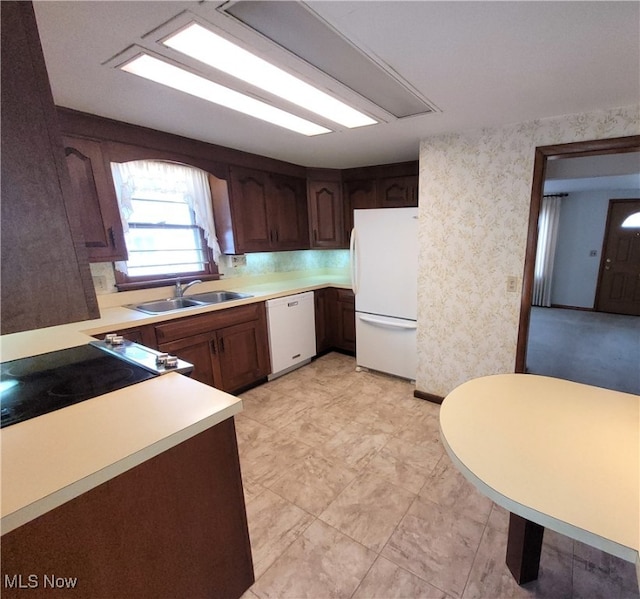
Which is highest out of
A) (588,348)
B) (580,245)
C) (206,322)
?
(580,245)

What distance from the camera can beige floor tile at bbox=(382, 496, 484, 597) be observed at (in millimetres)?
1332

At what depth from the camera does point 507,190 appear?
7.07ft

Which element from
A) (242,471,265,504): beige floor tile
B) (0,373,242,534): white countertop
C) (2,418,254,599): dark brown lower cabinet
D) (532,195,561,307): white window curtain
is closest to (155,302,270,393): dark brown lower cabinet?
(242,471,265,504): beige floor tile

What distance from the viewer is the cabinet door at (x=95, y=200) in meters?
1.94

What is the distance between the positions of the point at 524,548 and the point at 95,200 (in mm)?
3015

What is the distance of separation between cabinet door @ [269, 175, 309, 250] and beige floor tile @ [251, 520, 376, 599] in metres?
2.58

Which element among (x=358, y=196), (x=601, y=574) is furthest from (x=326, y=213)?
(x=601, y=574)

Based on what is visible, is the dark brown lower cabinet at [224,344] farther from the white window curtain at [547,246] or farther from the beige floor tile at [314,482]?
the white window curtain at [547,246]

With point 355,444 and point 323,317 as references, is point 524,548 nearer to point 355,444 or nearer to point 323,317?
point 355,444

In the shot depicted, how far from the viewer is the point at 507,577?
1.31m

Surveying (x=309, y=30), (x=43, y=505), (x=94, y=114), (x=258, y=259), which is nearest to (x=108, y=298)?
(x=94, y=114)

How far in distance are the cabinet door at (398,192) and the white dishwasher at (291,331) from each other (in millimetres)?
1373

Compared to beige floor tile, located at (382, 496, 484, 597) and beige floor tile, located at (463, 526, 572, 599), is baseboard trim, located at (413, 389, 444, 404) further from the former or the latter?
beige floor tile, located at (463, 526, 572, 599)

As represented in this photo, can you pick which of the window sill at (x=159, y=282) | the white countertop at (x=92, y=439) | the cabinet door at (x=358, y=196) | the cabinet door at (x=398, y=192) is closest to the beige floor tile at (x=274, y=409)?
the window sill at (x=159, y=282)
